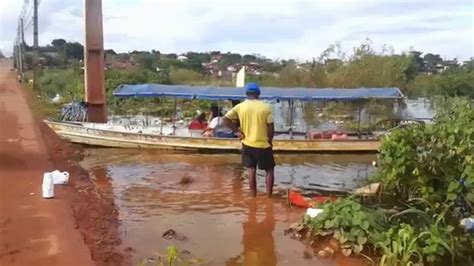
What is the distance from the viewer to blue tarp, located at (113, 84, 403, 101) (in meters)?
16.8

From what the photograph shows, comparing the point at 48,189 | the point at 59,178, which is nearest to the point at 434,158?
the point at 48,189

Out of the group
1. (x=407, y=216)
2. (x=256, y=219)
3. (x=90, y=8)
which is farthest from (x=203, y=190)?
(x=90, y=8)

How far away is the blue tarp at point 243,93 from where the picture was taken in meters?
16.8

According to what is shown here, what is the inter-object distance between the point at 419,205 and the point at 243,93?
907cm

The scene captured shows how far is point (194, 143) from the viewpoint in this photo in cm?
1617

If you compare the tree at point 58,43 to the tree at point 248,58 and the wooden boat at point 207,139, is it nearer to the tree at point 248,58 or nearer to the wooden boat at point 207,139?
the tree at point 248,58

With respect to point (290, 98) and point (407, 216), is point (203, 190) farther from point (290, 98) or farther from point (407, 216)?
point (290, 98)

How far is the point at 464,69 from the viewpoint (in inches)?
1569

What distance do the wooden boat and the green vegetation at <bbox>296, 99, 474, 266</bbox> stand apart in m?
7.35

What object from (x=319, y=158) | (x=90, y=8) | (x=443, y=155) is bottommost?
(x=319, y=158)

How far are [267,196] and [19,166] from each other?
4762mm

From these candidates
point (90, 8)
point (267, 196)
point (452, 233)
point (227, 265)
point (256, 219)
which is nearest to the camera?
point (227, 265)

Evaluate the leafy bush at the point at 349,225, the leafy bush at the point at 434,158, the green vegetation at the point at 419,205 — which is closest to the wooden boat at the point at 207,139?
the green vegetation at the point at 419,205

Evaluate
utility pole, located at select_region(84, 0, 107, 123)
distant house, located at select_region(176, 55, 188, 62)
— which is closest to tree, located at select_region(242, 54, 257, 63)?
distant house, located at select_region(176, 55, 188, 62)
